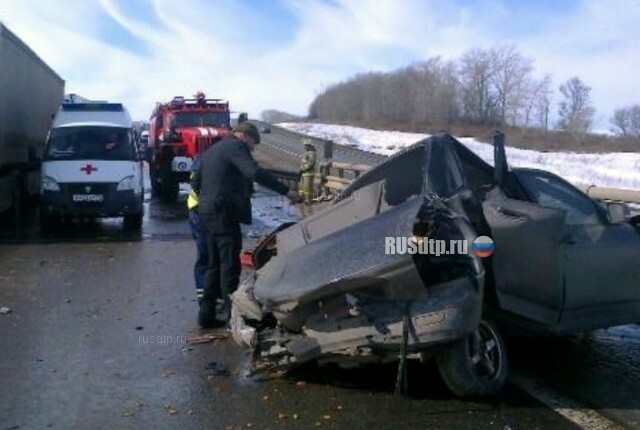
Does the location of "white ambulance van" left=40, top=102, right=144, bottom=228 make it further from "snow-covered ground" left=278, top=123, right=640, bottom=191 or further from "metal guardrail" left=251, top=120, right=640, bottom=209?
"snow-covered ground" left=278, top=123, right=640, bottom=191

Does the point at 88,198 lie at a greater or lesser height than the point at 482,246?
lesser

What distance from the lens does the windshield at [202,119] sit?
806 inches

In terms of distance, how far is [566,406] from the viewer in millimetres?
4730

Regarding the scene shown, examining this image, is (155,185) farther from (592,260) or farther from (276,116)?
(276,116)

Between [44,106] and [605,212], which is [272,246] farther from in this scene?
[44,106]

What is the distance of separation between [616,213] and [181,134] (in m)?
15.5

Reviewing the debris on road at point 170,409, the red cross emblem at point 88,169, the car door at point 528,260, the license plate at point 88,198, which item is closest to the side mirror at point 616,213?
the car door at point 528,260

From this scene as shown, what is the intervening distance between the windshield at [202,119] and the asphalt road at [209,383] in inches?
502

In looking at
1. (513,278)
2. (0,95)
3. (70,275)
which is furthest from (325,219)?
(0,95)

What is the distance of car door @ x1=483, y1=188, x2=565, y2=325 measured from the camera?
5074 mm

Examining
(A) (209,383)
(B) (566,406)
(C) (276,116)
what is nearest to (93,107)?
(A) (209,383)

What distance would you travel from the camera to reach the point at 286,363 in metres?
4.91

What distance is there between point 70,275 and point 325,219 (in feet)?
15.5

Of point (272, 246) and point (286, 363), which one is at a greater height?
point (272, 246)
